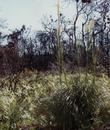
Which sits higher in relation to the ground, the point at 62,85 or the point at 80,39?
the point at 80,39

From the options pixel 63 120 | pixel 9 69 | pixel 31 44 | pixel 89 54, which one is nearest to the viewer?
pixel 63 120

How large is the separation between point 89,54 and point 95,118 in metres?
1.75

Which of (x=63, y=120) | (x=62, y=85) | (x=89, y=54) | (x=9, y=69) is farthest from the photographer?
(x=9, y=69)

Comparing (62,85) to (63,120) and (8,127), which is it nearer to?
(63,120)

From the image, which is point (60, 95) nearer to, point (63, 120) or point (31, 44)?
point (63, 120)

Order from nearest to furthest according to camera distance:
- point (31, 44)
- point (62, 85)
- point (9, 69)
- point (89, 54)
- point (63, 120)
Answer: point (63, 120)
point (62, 85)
point (89, 54)
point (9, 69)
point (31, 44)

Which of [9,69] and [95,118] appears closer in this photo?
[95,118]

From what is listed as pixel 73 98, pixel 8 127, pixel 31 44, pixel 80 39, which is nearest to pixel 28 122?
pixel 8 127

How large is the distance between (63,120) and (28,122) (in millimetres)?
1083

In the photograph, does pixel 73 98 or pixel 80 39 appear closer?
pixel 73 98

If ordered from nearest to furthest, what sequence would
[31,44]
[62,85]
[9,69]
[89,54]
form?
[62,85] < [89,54] < [9,69] < [31,44]

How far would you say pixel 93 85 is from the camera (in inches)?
257

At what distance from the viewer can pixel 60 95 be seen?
253 inches

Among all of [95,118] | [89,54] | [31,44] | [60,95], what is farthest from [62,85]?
[31,44]
